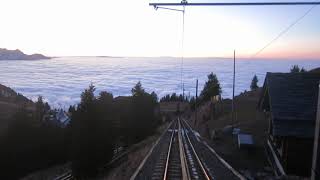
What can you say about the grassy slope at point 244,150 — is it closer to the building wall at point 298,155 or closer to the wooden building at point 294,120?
the building wall at point 298,155

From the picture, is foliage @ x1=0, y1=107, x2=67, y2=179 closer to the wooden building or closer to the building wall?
the wooden building

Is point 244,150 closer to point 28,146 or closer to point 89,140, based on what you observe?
point 89,140

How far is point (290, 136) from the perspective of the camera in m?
24.8

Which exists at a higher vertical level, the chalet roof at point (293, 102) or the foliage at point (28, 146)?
the chalet roof at point (293, 102)

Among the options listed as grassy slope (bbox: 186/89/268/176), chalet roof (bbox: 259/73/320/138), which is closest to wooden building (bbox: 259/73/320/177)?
chalet roof (bbox: 259/73/320/138)

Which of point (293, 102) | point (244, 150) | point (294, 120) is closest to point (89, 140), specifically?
point (244, 150)

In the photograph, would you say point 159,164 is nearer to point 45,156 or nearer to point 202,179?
point 202,179

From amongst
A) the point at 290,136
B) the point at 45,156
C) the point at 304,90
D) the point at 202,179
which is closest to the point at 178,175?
the point at 202,179

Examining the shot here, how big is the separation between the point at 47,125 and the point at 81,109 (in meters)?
19.9

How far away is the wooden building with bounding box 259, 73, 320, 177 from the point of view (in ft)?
Answer: 82.0

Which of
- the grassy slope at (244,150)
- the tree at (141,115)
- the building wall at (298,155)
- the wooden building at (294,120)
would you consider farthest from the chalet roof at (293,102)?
the tree at (141,115)

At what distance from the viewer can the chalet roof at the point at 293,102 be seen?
24969mm

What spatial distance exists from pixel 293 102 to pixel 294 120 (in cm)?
115

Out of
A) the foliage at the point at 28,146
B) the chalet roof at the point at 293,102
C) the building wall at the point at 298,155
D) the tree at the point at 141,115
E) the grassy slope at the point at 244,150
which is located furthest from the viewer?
the tree at the point at 141,115
